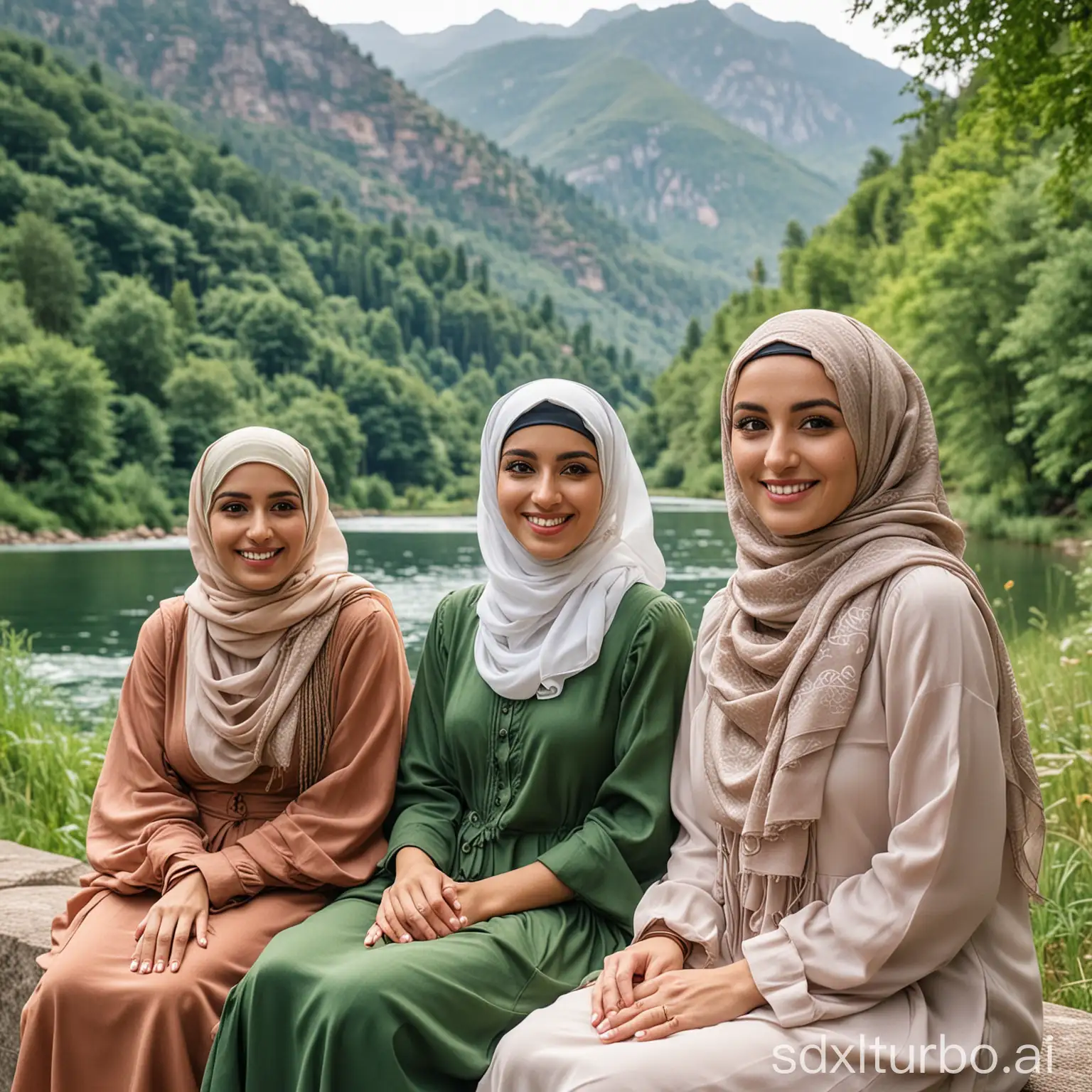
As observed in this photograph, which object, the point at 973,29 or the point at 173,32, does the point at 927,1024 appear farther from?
the point at 173,32

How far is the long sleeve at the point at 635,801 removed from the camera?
2430 millimetres

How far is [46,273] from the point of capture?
53781 millimetres

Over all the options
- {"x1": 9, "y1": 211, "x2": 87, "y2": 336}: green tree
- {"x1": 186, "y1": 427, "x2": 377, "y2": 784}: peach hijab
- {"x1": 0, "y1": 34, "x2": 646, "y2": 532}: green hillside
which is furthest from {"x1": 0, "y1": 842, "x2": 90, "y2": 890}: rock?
{"x1": 9, "y1": 211, "x2": 87, "y2": 336}: green tree

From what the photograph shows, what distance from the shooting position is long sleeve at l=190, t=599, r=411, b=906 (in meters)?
2.60

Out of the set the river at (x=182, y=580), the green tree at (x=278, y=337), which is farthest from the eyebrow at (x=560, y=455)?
the green tree at (x=278, y=337)

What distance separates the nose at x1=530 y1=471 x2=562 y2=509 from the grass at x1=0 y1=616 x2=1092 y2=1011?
1.81 m

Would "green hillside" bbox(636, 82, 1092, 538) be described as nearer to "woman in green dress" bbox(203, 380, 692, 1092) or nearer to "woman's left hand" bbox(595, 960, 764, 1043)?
"woman in green dress" bbox(203, 380, 692, 1092)

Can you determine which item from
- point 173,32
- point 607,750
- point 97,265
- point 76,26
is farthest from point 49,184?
point 173,32

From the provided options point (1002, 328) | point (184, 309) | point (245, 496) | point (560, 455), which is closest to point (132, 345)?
point (184, 309)

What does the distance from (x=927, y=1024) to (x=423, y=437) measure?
56.4 m

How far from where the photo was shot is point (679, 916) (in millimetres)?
2217

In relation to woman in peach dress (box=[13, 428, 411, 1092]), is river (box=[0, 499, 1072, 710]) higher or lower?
lower

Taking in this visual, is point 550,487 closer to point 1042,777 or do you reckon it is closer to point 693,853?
point 693,853

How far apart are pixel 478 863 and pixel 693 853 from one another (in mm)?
491
